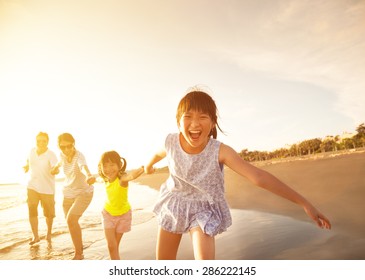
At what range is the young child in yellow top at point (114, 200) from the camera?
260 cm

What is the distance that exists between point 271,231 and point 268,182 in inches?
61.1

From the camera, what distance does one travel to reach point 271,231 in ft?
9.95

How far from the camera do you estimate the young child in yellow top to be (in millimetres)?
2602

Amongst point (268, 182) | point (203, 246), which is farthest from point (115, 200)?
point (268, 182)

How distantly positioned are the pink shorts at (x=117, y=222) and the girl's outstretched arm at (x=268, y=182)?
1.14 metres

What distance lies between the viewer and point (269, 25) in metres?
3.50

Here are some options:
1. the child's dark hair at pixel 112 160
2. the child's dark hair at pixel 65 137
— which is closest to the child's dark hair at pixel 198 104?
the child's dark hair at pixel 112 160

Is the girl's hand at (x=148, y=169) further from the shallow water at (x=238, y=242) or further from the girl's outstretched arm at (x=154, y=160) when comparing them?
the shallow water at (x=238, y=242)

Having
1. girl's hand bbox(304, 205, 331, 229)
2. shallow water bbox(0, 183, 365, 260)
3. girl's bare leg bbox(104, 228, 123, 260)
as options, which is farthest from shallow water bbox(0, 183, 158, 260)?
girl's hand bbox(304, 205, 331, 229)

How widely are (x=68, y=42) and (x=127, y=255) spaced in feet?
8.11
